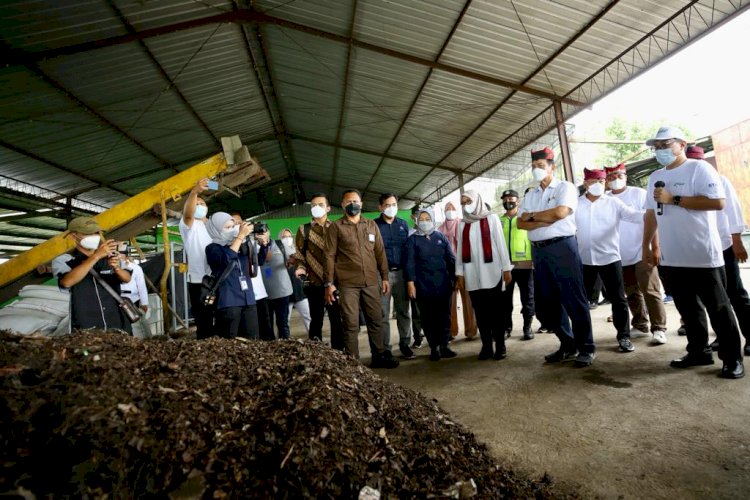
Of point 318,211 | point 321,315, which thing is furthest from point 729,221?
point 321,315

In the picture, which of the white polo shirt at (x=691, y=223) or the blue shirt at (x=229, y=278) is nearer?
the white polo shirt at (x=691, y=223)

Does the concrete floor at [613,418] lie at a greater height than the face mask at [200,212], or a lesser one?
lesser

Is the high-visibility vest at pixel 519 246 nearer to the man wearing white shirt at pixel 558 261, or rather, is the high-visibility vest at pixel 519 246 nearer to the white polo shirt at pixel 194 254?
the man wearing white shirt at pixel 558 261

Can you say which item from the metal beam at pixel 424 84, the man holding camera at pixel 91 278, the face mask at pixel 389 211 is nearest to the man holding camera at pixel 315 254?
the face mask at pixel 389 211

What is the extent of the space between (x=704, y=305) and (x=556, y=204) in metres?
1.17

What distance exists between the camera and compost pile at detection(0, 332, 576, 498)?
1.06 meters

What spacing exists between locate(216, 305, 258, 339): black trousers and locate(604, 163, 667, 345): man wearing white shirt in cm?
353

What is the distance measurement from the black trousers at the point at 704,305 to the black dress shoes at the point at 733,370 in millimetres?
30

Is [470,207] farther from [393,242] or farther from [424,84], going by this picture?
[424,84]

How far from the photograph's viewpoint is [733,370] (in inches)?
93.9

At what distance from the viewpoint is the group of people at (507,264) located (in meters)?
2.62

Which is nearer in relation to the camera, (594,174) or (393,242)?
(594,174)

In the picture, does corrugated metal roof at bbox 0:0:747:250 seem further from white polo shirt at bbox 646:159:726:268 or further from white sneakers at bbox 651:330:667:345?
white sneakers at bbox 651:330:667:345

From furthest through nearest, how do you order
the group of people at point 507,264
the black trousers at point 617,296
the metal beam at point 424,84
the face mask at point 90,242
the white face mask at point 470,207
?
the metal beam at point 424,84 → the white face mask at point 470,207 → the black trousers at point 617,296 → the face mask at point 90,242 → the group of people at point 507,264
